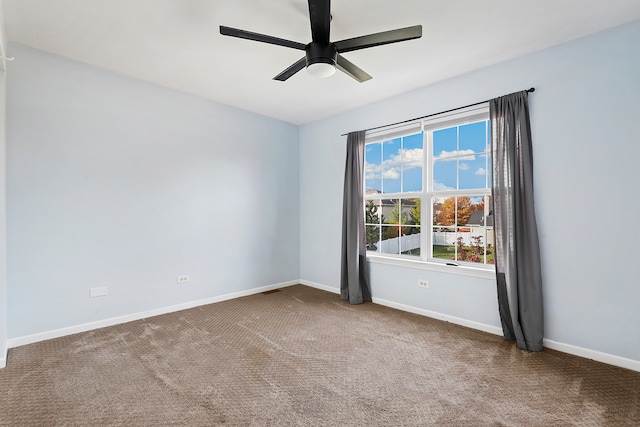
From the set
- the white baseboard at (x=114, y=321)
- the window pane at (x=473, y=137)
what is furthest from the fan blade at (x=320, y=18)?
the white baseboard at (x=114, y=321)

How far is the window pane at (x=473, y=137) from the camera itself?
3.26m

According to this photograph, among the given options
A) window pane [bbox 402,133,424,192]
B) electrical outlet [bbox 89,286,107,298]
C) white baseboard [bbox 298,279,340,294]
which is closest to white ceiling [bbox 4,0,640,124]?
window pane [bbox 402,133,424,192]

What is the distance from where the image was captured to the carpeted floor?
1.83 meters

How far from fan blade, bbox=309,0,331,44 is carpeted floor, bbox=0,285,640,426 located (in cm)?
240

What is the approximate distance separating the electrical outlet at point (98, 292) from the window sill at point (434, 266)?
9.98 feet

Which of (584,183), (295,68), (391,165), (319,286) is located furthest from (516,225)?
(319,286)

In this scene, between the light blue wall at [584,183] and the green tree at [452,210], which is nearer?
the light blue wall at [584,183]

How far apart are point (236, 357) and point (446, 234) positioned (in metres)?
2.55

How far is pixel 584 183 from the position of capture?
2553mm

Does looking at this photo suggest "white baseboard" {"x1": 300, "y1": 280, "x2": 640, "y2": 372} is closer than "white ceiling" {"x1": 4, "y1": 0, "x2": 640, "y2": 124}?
No

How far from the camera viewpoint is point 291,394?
2049 mm

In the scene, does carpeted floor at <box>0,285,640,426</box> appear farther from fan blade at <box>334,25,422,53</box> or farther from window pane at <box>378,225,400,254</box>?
fan blade at <box>334,25,422,53</box>

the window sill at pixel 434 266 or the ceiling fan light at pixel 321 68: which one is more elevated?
the ceiling fan light at pixel 321 68

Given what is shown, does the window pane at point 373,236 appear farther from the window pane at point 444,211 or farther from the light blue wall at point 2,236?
the light blue wall at point 2,236
